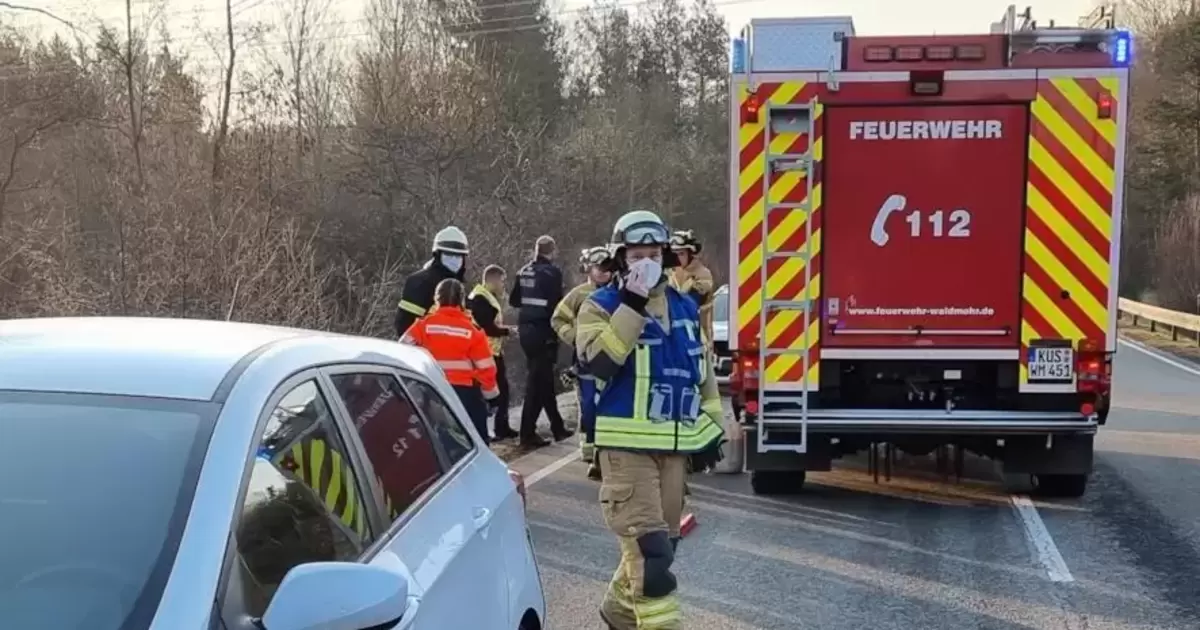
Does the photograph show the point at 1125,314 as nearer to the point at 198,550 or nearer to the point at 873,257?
the point at 873,257

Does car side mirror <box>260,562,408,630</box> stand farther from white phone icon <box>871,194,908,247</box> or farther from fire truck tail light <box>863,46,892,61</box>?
fire truck tail light <box>863,46,892,61</box>

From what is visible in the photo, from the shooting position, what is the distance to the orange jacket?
26.2 feet

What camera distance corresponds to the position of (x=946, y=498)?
847cm

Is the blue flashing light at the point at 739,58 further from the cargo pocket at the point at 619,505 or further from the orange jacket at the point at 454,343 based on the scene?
the cargo pocket at the point at 619,505

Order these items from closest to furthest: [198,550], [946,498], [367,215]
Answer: [198,550]
[946,498]
[367,215]

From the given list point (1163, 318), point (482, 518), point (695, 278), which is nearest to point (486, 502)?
point (482, 518)

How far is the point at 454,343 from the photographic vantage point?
8016 mm

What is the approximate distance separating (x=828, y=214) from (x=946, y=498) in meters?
2.28

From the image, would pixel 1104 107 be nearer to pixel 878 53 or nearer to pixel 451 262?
pixel 878 53

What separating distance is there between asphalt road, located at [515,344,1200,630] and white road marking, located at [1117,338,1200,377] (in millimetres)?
11950

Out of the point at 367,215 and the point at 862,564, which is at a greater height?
the point at 367,215

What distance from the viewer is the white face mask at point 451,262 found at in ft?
28.8

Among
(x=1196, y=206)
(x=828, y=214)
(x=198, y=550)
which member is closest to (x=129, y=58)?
(x=828, y=214)

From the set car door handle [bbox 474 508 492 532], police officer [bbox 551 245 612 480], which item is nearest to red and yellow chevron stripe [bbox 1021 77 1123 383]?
police officer [bbox 551 245 612 480]
